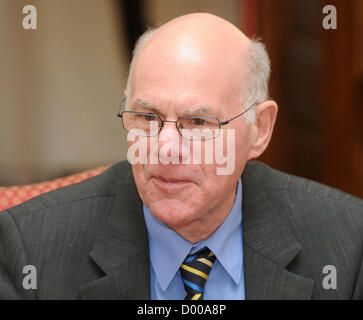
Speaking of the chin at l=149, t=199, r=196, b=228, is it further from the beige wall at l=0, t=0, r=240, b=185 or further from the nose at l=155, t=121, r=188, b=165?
the beige wall at l=0, t=0, r=240, b=185

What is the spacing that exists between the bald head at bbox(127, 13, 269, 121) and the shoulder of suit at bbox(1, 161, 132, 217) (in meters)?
0.34

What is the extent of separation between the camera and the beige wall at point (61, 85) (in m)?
5.75

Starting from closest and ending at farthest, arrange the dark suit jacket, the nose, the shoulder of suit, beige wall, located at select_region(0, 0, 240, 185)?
1. the nose
2. the dark suit jacket
3. the shoulder of suit
4. beige wall, located at select_region(0, 0, 240, 185)

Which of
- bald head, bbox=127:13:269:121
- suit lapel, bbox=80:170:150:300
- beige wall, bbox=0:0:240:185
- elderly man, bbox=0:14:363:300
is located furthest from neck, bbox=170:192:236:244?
beige wall, bbox=0:0:240:185

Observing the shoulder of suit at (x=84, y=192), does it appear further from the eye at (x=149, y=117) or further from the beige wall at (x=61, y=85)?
the beige wall at (x=61, y=85)

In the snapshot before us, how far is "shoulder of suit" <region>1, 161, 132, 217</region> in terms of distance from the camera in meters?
1.94

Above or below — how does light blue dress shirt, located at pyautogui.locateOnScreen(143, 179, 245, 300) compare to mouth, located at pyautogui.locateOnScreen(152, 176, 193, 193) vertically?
below

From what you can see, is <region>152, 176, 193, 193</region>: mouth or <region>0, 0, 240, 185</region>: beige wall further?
<region>0, 0, 240, 185</region>: beige wall

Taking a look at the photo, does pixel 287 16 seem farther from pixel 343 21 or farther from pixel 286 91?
pixel 343 21

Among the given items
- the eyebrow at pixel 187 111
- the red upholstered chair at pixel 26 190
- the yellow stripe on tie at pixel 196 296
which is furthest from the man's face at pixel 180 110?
the red upholstered chair at pixel 26 190

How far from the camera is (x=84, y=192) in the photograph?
79.0 inches

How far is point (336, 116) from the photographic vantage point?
417 centimetres

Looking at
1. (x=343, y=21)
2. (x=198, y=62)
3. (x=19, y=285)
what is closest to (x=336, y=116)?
(x=343, y=21)
